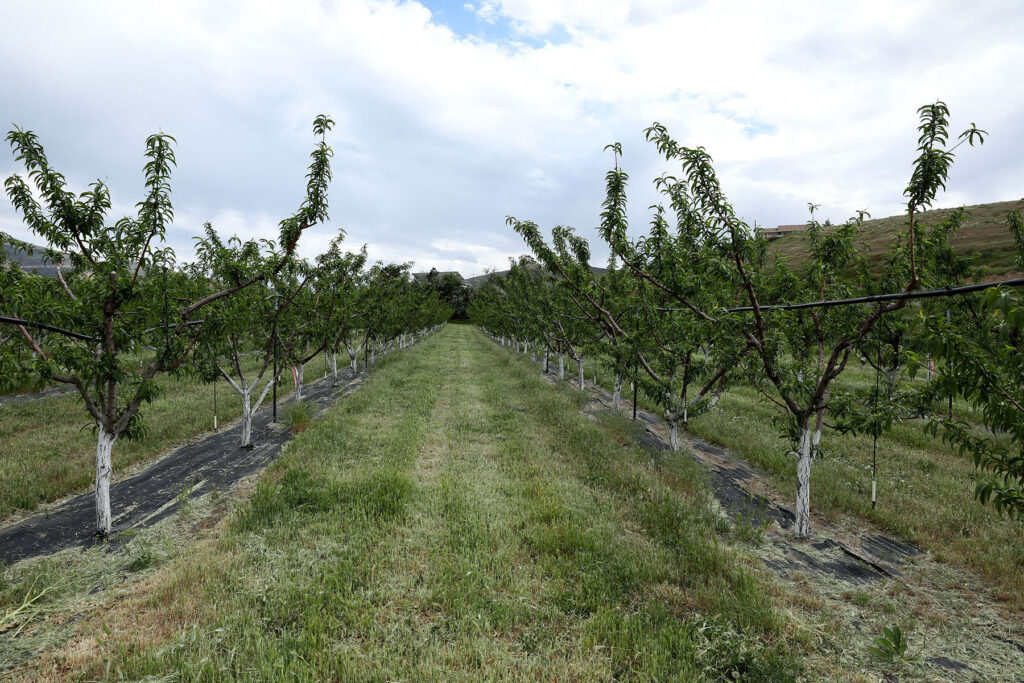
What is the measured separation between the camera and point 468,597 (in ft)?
17.4

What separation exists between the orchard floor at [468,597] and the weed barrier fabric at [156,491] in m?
0.67

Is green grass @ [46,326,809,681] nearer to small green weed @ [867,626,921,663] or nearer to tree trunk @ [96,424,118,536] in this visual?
small green weed @ [867,626,921,663]

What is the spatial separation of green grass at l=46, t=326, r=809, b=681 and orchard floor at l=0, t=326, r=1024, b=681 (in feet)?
0.09

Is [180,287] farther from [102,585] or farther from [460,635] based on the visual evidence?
[460,635]

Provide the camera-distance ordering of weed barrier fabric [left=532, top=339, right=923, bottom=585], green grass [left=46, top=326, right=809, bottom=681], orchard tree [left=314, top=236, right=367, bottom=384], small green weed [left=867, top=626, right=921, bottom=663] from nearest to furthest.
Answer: green grass [left=46, top=326, right=809, bottom=681] < small green weed [left=867, top=626, right=921, bottom=663] < weed barrier fabric [left=532, top=339, right=923, bottom=585] < orchard tree [left=314, top=236, right=367, bottom=384]

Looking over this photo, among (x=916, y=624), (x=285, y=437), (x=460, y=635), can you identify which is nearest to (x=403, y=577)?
(x=460, y=635)

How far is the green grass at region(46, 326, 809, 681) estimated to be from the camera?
13.9 feet

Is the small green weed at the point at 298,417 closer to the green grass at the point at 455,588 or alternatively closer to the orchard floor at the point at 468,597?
the green grass at the point at 455,588

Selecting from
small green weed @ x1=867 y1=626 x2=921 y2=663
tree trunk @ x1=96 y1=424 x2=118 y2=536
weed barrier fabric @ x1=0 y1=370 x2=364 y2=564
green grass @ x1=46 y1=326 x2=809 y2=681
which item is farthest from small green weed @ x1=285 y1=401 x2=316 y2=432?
small green weed @ x1=867 y1=626 x2=921 y2=663

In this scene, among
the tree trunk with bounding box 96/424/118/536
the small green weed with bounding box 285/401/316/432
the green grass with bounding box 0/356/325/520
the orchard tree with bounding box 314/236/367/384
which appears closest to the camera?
the tree trunk with bounding box 96/424/118/536

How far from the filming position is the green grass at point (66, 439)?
8.48 metres

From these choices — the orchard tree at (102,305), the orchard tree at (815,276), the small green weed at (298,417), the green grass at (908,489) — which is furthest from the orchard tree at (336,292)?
the green grass at (908,489)

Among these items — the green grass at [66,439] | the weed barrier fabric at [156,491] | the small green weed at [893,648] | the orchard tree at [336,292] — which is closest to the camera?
the small green weed at [893,648]

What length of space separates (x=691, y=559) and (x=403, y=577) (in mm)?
4428
